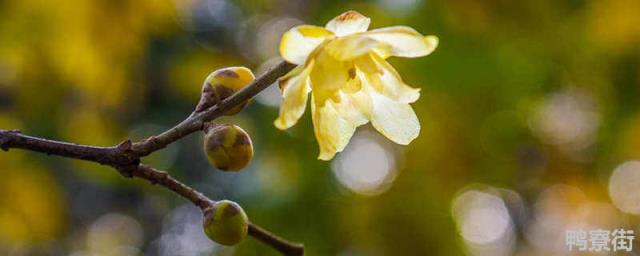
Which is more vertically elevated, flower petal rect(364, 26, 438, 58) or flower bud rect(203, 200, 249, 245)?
flower petal rect(364, 26, 438, 58)

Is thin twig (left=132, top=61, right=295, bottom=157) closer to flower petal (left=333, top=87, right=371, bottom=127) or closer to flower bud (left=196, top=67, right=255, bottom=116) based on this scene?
flower bud (left=196, top=67, right=255, bottom=116)

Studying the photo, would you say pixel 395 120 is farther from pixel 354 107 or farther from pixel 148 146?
pixel 148 146

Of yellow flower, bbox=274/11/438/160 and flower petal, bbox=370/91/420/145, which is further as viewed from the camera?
flower petal, bbox=370/91/420/145

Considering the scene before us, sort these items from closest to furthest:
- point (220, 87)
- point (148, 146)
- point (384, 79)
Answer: point (148, 146), point (220, 87), point (384, 79)
